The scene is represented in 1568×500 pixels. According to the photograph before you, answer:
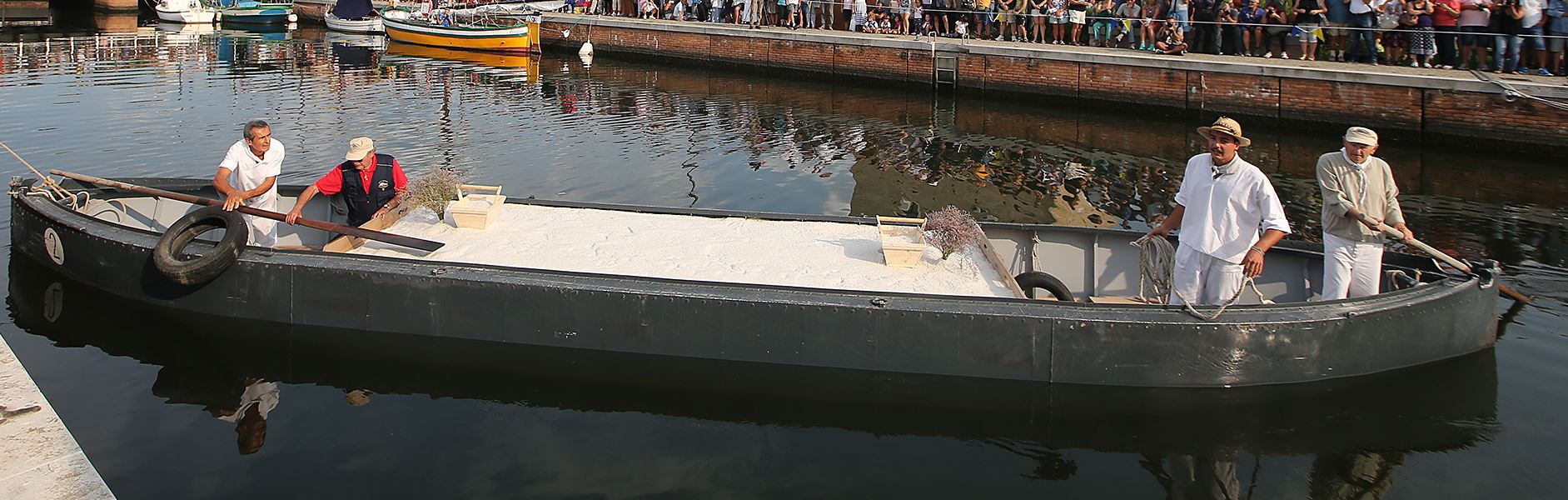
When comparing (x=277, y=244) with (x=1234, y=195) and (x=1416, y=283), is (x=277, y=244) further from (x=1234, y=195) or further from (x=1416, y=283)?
(x=1416, y=283)

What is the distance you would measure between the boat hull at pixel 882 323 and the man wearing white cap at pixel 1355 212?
33 centimetres

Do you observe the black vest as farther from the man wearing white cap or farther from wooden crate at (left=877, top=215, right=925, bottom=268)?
the man wearing white cap

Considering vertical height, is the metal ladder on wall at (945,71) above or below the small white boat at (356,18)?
below

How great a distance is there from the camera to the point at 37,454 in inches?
286

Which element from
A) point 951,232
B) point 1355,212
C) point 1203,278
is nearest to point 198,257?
point 951,232

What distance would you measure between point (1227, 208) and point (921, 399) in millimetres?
2663

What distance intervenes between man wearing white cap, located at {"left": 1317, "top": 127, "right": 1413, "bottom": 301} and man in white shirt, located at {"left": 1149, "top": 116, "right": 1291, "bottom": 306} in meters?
0.90

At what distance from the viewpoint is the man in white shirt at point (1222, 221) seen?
8039 millimetres

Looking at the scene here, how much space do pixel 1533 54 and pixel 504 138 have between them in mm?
19660

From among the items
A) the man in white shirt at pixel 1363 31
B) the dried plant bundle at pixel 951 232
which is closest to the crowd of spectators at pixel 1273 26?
the man in white shirt at pixel 1363 31

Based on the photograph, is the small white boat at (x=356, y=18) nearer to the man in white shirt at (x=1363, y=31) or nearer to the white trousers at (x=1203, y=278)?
the man in white shirt at (x=1363, y=31)

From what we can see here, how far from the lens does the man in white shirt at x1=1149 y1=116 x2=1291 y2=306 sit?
8.04 meters

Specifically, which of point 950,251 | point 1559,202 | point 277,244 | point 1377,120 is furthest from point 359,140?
point 1377,120

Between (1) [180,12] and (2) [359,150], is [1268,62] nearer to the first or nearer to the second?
(2) [359,150]
